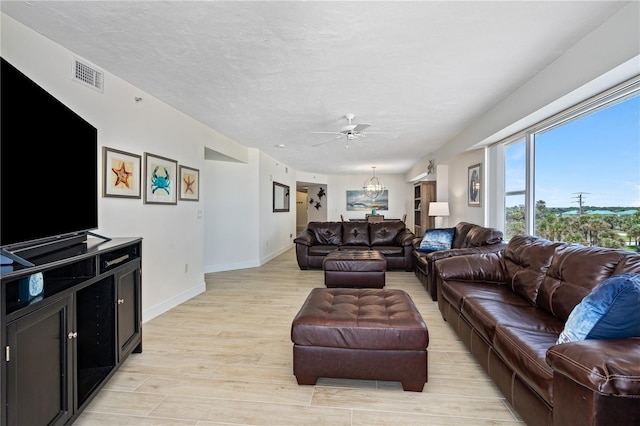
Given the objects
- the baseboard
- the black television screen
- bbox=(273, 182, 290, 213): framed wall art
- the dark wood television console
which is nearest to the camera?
the dark wood television console

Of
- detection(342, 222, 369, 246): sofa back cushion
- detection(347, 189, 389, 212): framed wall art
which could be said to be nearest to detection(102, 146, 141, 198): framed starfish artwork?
detection(342, 222, 369, 246): sofa back cushion

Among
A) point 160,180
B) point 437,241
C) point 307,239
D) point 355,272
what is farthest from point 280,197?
point 160,180

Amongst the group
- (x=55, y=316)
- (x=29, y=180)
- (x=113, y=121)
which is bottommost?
(x=55, y=316)

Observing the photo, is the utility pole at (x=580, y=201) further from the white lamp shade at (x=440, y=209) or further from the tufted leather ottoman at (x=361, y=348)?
the white lamp shade at (x=440, y=209)

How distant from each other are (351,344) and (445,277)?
165cm

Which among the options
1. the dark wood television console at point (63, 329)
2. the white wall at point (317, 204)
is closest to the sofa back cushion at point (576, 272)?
the dark wood television console at point (63, 329)

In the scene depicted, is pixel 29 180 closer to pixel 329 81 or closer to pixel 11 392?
pixel 11 392

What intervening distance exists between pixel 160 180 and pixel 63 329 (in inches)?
91.8

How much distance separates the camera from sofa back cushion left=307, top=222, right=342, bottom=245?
6.78 meters

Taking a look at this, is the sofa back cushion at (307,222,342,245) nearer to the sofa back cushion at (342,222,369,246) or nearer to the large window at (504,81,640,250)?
the sofa back cushion at (342,222,369,246)

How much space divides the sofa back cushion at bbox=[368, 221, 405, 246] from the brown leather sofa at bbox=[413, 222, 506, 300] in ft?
4.95

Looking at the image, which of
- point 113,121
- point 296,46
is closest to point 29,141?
point 113,121

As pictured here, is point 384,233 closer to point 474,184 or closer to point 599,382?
point 474,184

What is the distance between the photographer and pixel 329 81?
10.0ft
